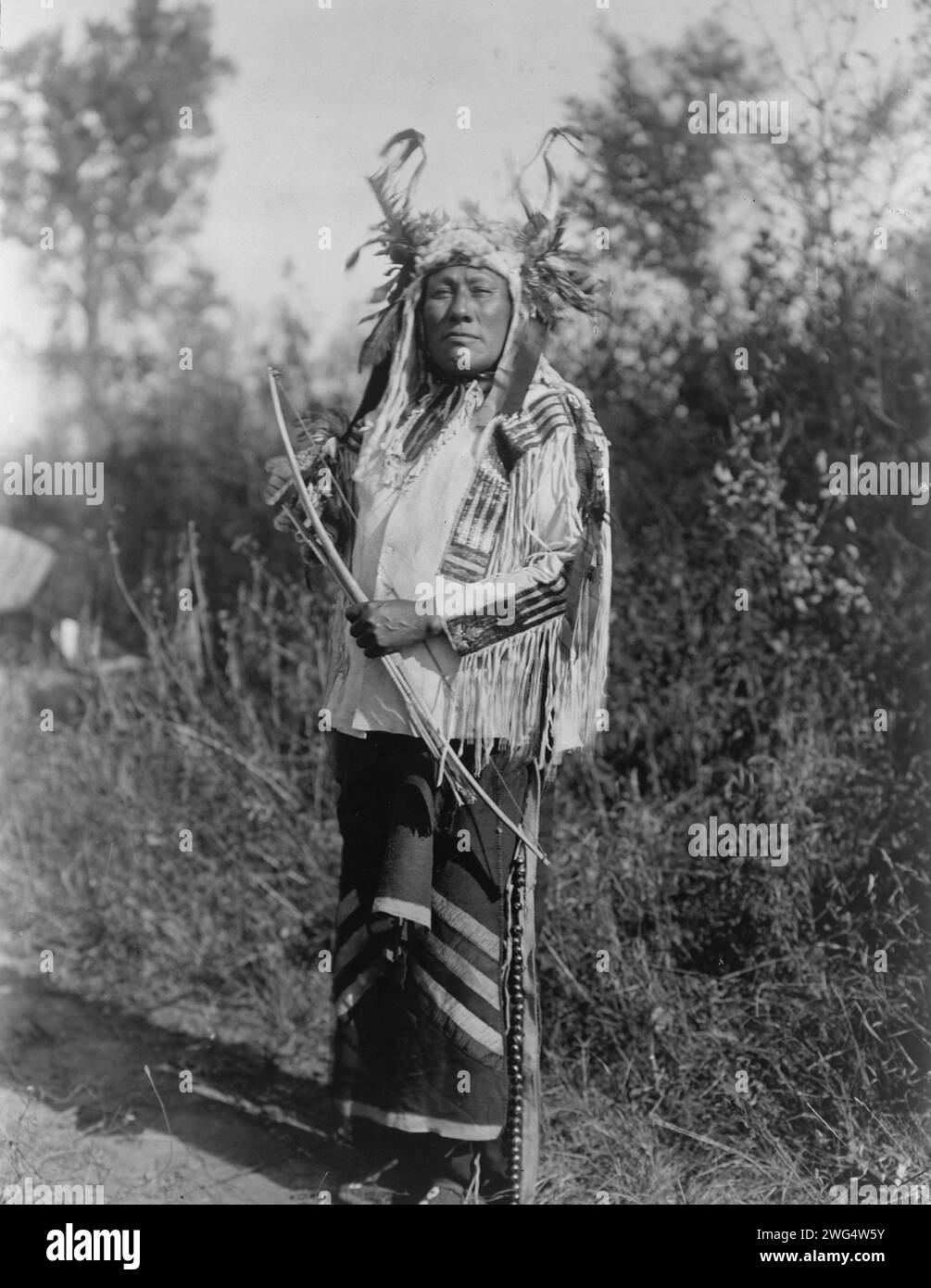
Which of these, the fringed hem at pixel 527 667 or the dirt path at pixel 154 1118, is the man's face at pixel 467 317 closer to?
the fringed hem at pixel 527 667

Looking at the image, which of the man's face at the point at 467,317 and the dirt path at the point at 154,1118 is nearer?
the man's face at the point at 467,317

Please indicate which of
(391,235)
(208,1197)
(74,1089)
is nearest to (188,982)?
(74,1089)

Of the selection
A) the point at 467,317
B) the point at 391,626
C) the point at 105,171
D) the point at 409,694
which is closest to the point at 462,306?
the point at 467,317

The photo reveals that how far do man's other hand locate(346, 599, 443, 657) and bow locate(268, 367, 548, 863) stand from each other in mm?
39

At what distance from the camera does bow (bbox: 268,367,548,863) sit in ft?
9.70

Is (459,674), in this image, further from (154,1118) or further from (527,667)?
(154,1118)

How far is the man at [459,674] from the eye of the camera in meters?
2.98

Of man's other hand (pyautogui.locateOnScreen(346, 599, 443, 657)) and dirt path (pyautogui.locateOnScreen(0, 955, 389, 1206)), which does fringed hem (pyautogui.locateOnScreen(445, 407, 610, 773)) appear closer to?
man's other hand (pyautogui.locateOnScreen(346, 599, 443, 657))

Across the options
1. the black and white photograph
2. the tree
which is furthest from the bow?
the tree

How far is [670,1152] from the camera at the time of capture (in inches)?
136

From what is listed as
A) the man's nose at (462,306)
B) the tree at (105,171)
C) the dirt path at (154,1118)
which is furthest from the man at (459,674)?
the tree at (105,171)

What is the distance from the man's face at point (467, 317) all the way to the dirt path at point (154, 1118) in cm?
201

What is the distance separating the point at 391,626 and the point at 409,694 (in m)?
0.16

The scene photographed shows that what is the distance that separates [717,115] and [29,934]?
13.0 feet
